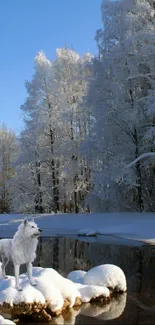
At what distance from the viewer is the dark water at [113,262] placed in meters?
8.35

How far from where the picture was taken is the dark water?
8.35 m

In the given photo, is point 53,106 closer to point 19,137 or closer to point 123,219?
point 19,137

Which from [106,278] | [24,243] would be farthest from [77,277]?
[24,243]

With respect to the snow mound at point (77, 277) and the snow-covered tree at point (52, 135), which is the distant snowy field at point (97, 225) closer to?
the snow-covered tree at point (52, 135)

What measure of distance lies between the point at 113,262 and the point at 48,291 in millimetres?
5833

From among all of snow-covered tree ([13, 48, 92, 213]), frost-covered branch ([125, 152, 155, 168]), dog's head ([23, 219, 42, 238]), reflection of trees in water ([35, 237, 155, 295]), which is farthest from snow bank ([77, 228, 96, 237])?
dog's head ([23, 219, 42, 238])

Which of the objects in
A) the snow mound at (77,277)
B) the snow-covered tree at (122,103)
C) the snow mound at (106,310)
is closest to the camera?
the snow mound at (106,310)

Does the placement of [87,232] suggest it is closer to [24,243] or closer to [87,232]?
[87,232]

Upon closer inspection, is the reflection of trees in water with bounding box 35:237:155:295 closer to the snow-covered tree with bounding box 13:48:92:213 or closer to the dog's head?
the dog's head

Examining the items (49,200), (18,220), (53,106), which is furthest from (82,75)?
(18,220)

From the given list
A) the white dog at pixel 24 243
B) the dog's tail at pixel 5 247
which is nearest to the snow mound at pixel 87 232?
the dog's tail at pixel 5 247

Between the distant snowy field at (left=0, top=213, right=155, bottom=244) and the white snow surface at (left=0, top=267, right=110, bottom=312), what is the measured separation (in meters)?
9.56

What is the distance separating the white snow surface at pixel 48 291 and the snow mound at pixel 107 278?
1.02ft

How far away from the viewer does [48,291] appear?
8516 millimetres
